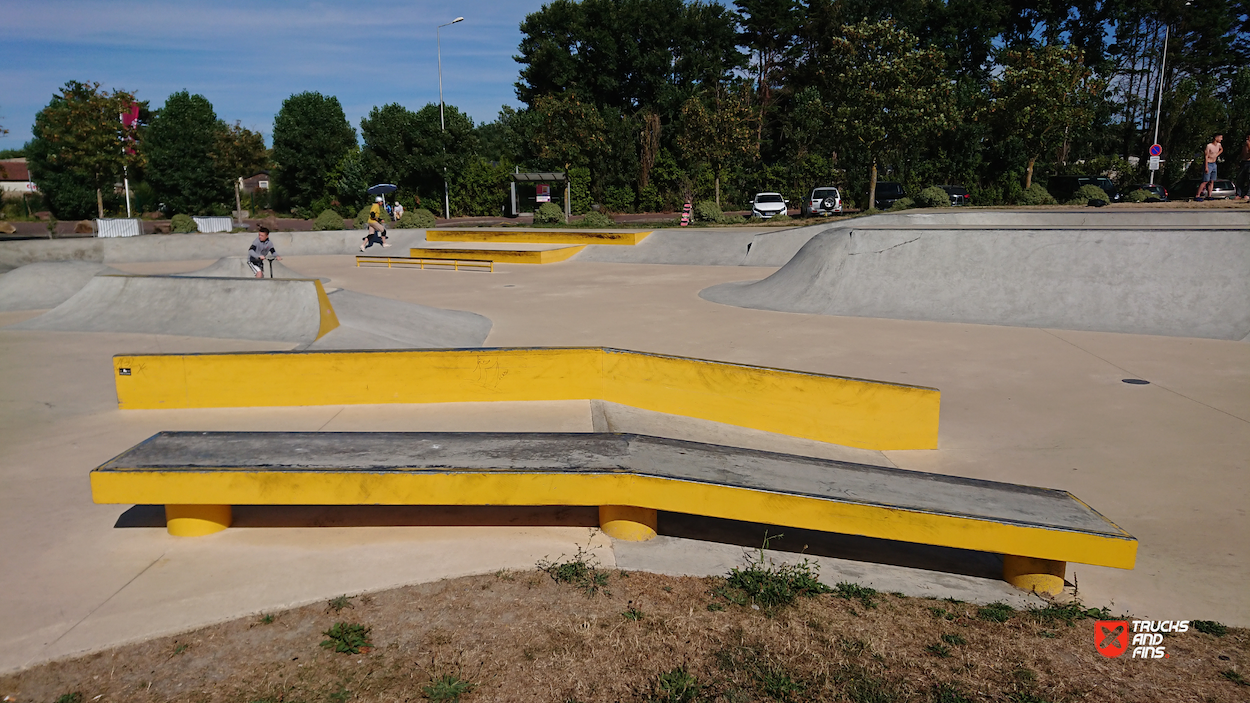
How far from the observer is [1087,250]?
11914mm

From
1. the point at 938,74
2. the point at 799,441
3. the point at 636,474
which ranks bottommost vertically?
the point at 799,441

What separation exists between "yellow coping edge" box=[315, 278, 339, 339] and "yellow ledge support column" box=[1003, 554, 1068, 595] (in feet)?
28.0

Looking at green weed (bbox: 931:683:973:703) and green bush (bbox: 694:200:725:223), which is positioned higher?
green bush (bbox: 694:200:725:223)

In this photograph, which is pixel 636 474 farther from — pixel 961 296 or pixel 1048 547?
pixel 961 296

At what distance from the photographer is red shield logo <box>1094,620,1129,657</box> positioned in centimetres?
334

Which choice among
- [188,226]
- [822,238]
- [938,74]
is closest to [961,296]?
[822,238]

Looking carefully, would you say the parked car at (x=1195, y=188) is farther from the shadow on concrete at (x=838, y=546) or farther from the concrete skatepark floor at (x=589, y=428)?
the shadow on concrete at (x=838, y=546)

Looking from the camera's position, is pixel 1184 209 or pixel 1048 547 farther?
pixel 1184 209

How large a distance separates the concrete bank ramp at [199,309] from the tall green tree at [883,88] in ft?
81.4

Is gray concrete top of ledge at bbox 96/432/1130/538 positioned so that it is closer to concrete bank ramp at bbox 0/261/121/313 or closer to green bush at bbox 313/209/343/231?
concrete bank ramp at bbox 0/261/121/313

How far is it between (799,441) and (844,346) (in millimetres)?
3742

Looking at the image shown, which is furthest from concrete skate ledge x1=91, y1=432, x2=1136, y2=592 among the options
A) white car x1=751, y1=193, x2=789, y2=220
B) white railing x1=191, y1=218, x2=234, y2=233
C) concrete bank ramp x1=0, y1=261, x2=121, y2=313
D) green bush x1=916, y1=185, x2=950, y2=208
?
white railing x1=191, y1=218, x2=234, y2=233

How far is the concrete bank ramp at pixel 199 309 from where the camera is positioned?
10289 millimetres

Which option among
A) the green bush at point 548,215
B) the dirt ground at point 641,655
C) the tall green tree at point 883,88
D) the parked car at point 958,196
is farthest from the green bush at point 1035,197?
the dirt ground at point 641,655
